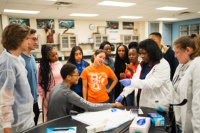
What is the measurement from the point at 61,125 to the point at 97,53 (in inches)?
50.3

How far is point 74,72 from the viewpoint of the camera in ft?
5.59

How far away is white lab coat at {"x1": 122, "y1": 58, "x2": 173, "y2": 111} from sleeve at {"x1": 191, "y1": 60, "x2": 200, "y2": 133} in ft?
1.21

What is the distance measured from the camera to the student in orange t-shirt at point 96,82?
2.18 meters

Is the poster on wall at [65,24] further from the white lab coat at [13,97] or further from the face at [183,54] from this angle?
the face at [183,54]

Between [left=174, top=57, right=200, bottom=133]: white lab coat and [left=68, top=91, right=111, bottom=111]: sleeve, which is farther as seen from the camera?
[left=68, top=91, right=111, bottom=111]: sleeve

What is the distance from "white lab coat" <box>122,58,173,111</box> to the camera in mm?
1567

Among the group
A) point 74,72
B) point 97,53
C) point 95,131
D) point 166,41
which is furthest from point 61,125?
point 166,41

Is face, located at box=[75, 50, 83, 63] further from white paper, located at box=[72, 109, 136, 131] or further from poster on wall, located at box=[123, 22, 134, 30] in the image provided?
poster on wall, located at box=[123, 22, 134, 30]

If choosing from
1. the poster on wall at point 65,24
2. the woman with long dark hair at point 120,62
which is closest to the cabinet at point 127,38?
the poster on wall at point 65,24

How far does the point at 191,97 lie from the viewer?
4.04ft

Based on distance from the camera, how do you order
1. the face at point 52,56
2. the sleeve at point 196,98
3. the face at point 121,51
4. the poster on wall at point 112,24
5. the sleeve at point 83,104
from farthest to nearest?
the poster on wall at point 112,24 → the face at point 121,51 → the face at point 52,56 → the sleeve at point 83,104 → the sleeve at point 196,98

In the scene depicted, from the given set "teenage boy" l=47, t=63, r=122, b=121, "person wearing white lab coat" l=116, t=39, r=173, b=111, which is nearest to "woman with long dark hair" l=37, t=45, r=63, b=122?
"teenage boy" l=47, t=63, r=122, b=121

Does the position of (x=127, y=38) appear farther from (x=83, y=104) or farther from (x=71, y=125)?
(x=71, y=125)

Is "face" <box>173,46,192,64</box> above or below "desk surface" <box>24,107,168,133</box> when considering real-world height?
above
